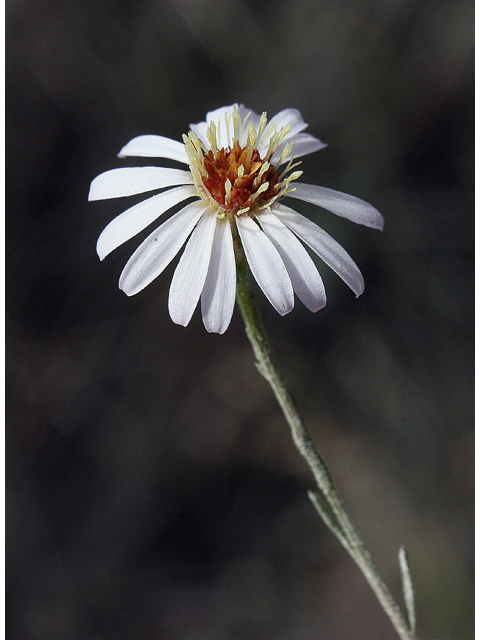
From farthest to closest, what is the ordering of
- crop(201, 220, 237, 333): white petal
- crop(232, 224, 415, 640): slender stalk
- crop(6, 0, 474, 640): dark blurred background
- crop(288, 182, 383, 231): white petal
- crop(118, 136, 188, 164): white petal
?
crop(6, 0, 474, 640): dark blurred background → crop(118, 136, 188, 164): white petal → crop(288, 182, 383, 231): white petal → crop(232, 224, 415, 640): slender stalk → crop(201, 220, 237, 333): white petal

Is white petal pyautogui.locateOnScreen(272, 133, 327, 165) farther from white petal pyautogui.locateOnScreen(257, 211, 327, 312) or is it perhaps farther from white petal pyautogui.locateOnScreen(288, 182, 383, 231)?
white petal pyautogui.locateOnScreen(257, 211, 327, 312)

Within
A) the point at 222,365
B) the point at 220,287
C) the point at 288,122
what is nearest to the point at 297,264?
the point at 220,287

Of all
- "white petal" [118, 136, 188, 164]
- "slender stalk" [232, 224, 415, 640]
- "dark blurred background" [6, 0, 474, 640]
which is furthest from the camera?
"dark blurred background" [6, 0, 474, 640]

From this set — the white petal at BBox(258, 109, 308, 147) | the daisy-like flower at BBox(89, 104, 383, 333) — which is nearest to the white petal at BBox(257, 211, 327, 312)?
the daisy-like flower at BBox(89, 104, 383, 333)

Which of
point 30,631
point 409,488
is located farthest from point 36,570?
point 409,488

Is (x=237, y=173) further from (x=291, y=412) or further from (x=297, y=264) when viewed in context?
(x=291, y=412)

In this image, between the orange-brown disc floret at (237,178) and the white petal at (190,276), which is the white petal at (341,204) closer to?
the orange-brown disc floret at (237,178)
